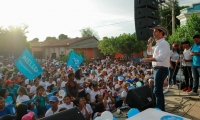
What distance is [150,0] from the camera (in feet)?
15.7

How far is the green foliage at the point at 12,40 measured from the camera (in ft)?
101

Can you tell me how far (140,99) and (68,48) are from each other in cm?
3489

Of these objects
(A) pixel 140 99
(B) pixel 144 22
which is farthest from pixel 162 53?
(B) pixel 144 22

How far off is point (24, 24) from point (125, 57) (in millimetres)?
20969

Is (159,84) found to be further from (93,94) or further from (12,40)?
(12,40)

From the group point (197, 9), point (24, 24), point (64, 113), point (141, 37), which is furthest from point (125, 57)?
point (64, 113)

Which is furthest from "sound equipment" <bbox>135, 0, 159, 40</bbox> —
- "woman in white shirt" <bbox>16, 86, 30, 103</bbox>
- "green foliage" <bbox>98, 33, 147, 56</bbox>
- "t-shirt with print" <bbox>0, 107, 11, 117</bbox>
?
"green foliage" <bbox>98, 33, 147, 56</bbox>

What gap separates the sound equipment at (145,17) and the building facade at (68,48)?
28.0 meters

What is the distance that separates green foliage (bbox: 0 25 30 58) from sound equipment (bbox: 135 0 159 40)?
102 ft

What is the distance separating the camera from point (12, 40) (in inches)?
1241

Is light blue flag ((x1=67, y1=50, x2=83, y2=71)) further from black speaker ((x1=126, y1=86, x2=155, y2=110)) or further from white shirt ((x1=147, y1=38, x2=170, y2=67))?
white shirt ((x1=147, y1=38, x2=170, y2=67))

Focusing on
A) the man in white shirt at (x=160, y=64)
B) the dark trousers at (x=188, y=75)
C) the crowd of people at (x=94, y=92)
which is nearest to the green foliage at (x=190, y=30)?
the crowd of people at (x=94, y=92)

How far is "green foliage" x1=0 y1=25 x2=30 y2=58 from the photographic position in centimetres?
3088

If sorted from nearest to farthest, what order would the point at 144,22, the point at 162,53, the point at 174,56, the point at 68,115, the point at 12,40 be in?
1. the point at 68,115
2. the point at 162,53
3. the point at 144,22
4. the point at 174,56
5. the point at 12,40
